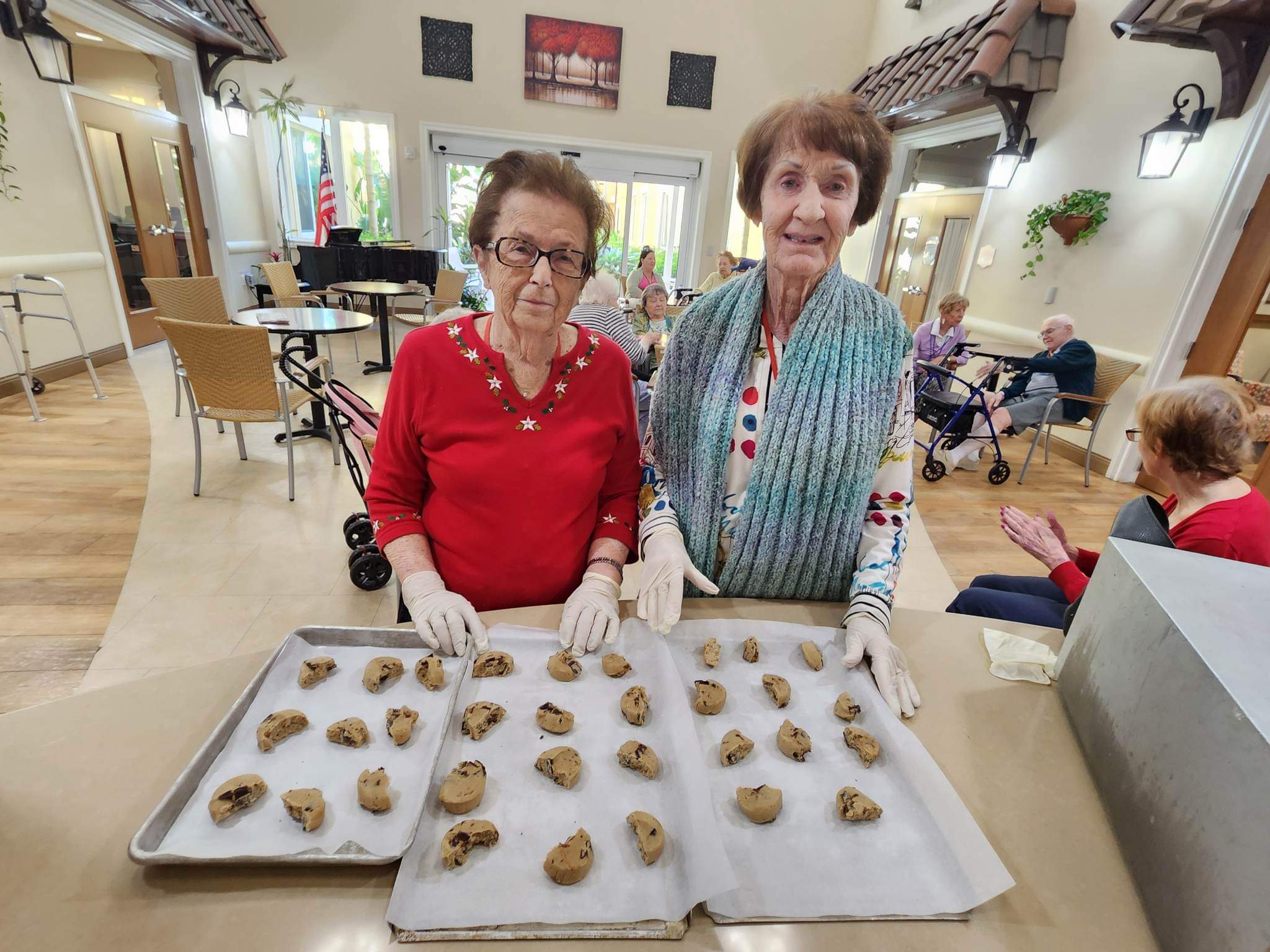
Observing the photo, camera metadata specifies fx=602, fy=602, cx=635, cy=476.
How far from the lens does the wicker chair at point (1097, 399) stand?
13.8 feet

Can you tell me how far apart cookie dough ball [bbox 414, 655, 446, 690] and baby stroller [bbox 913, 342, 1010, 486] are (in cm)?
403

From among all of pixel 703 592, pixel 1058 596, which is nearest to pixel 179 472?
pixel 703 592

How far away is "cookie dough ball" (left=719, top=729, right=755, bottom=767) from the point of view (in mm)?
816

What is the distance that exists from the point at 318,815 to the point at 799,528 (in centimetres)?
83

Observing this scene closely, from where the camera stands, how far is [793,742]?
84 centimetres

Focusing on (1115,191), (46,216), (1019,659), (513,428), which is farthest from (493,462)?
(46,216)

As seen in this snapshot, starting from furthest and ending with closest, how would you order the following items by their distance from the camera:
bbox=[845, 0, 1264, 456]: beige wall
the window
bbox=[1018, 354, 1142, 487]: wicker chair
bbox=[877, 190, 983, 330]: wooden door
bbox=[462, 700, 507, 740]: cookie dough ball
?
1. the window
2. bbox=[877, 190, 983, 330]: wooden door
3. bbox=[1018, 354, 1142, 487]: wicker chair
4. bbox=[845, 0, 1264, 456]: beige wall
5. bbox=[462, 700, 507, 740]: cookie dough ball

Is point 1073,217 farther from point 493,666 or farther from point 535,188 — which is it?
point 493,666

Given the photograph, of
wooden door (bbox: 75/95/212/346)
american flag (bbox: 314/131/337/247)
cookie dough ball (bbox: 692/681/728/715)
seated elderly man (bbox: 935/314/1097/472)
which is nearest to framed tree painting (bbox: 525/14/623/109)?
american flag (bbox: 314/131/337/247)

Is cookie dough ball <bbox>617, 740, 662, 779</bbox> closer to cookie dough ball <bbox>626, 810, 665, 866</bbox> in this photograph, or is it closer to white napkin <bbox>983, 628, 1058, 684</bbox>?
cookie dough ball <bbox>626, 810, 665, 866</bbox>

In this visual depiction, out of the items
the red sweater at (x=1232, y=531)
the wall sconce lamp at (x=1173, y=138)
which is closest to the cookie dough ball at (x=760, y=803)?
the red sweater at (x=1232, y=531)

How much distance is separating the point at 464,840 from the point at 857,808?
0.47 m

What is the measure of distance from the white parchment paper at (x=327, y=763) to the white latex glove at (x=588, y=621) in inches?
6.8

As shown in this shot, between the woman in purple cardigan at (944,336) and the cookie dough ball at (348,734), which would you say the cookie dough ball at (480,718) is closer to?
the cookie dough ball at (348,734)
